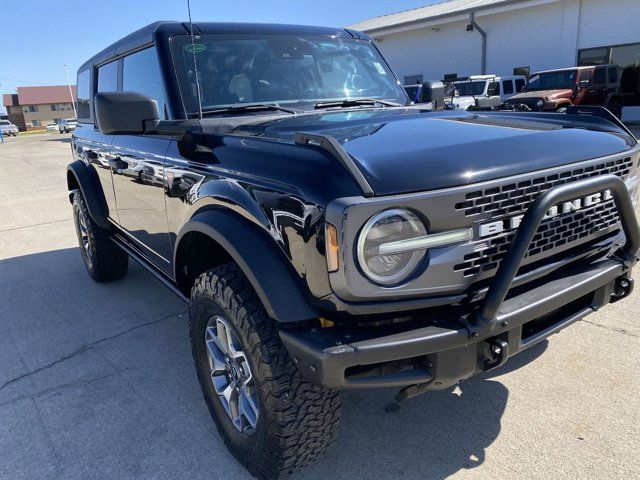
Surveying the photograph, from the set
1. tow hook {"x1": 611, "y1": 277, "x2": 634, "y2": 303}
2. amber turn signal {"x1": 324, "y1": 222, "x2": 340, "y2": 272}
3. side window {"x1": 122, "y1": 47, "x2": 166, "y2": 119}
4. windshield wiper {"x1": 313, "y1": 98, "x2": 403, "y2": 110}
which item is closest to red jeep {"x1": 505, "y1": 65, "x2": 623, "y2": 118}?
windshield wiper {"x1": 313, "y1": 98, "x2": 403, "y2": 110}

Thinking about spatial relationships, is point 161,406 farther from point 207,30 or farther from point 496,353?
point 207,30

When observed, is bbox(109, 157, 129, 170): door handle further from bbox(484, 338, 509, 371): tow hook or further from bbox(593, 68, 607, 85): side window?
bbox(593, 68, 607, 85): side window

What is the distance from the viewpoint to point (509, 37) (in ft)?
68.1

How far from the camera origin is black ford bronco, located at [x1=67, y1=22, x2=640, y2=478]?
1.70 metres

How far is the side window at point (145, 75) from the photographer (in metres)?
3.02

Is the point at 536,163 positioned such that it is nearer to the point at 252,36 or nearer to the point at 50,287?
the point at 252,36

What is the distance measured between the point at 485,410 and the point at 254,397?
1.23 m

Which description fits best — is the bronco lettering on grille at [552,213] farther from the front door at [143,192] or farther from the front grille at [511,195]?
the front door at [143,192]

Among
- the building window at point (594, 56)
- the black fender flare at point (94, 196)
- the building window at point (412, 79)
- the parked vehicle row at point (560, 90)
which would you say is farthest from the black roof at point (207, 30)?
the building window at point (412, 79)

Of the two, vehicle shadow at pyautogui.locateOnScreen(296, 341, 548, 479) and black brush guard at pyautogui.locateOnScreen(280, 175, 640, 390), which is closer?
black brush guard at pyautogui.locateOnScreen(280, 175, 640, 390)

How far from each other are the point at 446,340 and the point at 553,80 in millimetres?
16557

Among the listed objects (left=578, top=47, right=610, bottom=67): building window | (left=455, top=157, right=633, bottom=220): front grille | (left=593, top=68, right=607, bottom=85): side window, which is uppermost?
(left=578, top=47, right=610, bottom=67): building window

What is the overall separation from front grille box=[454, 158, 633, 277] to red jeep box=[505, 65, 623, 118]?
13.4 metres

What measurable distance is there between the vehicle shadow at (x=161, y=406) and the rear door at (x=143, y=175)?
70 centimetres
